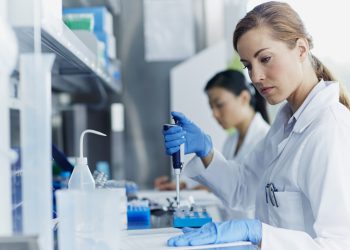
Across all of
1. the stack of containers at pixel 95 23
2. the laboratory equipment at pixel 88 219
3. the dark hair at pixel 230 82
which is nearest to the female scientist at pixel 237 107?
the dark hair at pixel 230 82

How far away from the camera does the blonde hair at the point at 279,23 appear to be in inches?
56.9

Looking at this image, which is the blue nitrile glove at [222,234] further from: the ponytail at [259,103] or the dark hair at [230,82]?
the ponytail at [259,103]

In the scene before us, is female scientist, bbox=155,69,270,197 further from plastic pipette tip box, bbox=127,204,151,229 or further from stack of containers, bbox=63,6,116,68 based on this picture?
plastic pipette tip box, bbox=127,204,151,229

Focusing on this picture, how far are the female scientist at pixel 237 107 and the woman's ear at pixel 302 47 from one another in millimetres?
1035

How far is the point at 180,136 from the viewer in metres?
1.57

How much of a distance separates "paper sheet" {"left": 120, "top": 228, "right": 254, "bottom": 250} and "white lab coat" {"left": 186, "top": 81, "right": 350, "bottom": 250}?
164 millimetres

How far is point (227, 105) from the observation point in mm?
2559

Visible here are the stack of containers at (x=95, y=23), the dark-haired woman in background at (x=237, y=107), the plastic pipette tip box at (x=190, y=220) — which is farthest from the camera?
the dark-haired woman in background at (x=237, y=107)

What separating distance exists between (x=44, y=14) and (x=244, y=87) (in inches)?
66.0

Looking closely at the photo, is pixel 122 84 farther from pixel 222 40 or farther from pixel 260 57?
pixel 260 57

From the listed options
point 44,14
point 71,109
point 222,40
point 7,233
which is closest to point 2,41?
point 44,14

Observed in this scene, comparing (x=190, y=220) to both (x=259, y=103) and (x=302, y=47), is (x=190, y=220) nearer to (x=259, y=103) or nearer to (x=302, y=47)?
(x=302, y=47)

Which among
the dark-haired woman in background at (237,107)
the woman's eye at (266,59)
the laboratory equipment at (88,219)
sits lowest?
the laboratory equipment at (88,219)

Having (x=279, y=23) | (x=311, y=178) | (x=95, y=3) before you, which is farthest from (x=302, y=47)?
(x=95, y=3)
